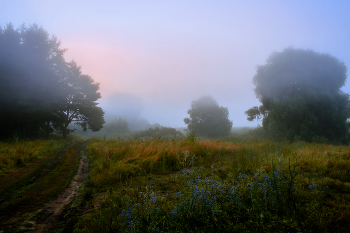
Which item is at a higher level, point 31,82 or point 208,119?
point 31,82

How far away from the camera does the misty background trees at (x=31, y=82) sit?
17.6m

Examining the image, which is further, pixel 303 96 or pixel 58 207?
pixel 303 96

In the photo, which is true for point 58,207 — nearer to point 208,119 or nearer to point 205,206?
point 205,206

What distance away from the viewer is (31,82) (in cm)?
1941

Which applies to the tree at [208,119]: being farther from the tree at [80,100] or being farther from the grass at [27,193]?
the grass at [27,193]

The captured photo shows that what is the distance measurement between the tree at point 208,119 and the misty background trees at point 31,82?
26904 mm

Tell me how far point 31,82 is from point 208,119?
34120mm

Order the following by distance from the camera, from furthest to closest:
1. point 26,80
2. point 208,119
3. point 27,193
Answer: point 208,119 < point 26,80 < point 27,193

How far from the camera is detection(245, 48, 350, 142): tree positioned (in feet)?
63.3

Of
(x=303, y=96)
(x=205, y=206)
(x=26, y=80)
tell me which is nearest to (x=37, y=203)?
(x=205, y=206)

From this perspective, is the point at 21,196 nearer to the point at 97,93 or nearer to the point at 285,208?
the point at 285,208

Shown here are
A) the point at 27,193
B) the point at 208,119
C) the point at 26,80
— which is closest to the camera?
the point at 27,193

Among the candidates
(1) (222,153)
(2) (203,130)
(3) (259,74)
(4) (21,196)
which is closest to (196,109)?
(2) (203,130)

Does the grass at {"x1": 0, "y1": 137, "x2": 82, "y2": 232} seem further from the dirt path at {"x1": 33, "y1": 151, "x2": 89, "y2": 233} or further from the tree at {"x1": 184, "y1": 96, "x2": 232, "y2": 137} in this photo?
the tree at {"x1": 184, "y1": 96, "x2": 232, "y2": 137}
